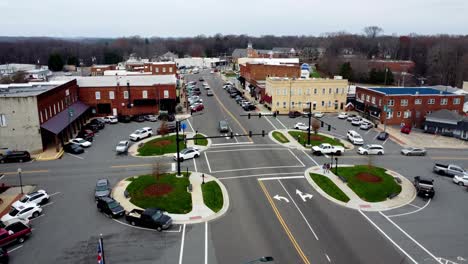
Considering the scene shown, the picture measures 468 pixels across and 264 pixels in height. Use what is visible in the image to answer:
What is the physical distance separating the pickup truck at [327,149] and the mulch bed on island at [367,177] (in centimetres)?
800

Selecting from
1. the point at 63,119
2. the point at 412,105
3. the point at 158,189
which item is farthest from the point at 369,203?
the point at 63,119

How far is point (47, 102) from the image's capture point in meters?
50.8

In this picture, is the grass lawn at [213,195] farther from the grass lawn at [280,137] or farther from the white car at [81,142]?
the white car at [81,142]

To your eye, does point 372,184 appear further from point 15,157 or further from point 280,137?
point 15,157

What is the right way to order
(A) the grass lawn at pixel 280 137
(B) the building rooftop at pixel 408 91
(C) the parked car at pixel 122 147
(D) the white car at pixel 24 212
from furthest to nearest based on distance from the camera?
(B) the building rooftop at pixel 408 91, (A) the grass lawn at pixel 280 137, (C) the parked car at pixel 122 147, (D) the white car at pixel 24 212

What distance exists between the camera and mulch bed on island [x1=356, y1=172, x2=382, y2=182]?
124ft

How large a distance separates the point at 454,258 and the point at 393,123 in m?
44.9

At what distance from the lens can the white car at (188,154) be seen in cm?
4512

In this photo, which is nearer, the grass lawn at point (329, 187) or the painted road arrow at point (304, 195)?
the painted road arrow at point (304, 195)

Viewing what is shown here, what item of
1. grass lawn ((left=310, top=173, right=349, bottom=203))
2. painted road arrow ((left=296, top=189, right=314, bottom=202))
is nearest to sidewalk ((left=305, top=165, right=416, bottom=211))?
grass lawn ((left=310, top=173, right=349, bottom=203))

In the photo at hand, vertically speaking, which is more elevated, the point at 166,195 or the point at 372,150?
the point at 372,150

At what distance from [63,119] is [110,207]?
2850 centimetres

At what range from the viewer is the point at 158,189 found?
35031mm

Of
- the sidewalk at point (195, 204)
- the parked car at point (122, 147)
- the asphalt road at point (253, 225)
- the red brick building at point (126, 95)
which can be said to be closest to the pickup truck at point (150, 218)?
the asphalt road at point (253, 225)
